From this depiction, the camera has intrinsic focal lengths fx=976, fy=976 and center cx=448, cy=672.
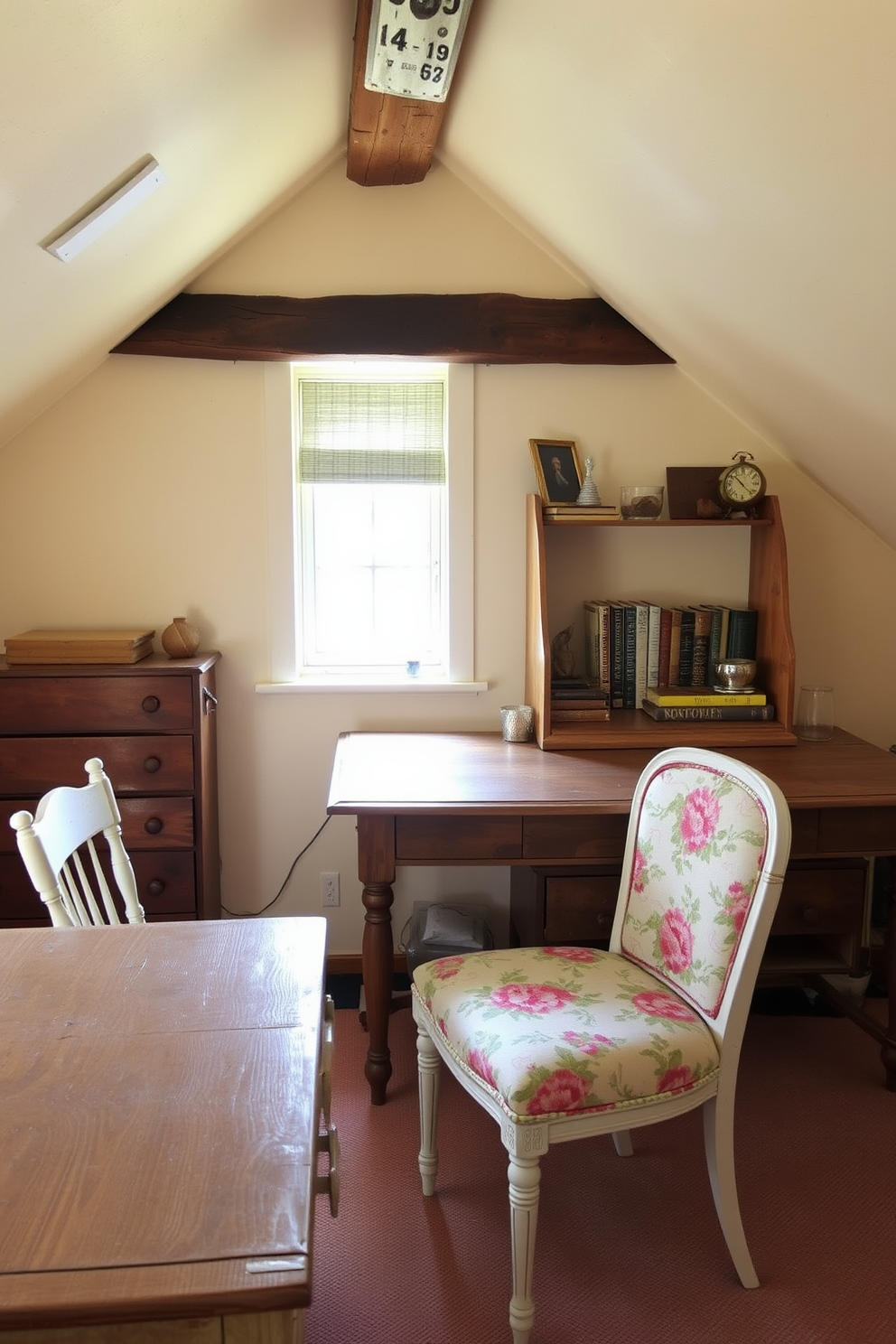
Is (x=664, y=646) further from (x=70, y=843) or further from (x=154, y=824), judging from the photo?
(x=70, y=843)

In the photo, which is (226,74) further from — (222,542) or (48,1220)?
(48,1220)

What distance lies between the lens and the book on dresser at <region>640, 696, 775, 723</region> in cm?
264

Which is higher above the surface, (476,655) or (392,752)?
(476,655)

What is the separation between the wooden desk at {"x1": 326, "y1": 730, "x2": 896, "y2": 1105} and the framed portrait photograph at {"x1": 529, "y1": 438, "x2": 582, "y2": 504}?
0.79m

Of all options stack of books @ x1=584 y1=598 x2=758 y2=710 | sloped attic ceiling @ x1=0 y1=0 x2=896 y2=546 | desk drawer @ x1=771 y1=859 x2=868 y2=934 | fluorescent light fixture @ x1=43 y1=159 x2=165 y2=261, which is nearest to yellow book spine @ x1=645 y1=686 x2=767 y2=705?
stack of books @ x1=584 y1=598 x2=758 y2=710

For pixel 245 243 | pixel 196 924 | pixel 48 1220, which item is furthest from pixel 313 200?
pixel 48 1220

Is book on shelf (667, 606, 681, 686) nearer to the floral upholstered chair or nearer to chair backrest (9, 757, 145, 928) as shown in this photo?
the floral upholstered chair

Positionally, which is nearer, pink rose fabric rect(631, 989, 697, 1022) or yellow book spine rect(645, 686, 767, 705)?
pink rose fabric rect(631, 989, 697, 1022)

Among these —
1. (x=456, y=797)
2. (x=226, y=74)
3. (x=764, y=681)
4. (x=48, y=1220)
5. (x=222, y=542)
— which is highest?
(x=226, y=74)

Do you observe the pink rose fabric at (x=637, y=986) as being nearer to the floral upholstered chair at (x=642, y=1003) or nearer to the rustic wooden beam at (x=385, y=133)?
the floral upholstered chair at (x=642, y=1003)

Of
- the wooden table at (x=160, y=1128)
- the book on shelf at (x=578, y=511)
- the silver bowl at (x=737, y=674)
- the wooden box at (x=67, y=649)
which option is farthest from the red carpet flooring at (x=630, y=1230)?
the book on shelf at (x=578, y=511)

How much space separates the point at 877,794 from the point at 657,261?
4.25 ft

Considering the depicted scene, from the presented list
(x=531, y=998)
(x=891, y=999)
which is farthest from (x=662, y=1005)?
(x=891, y=999)

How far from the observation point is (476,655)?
2.88 m
